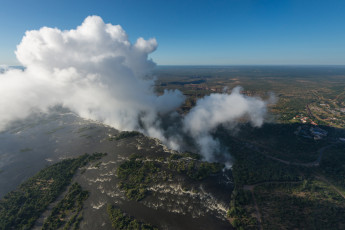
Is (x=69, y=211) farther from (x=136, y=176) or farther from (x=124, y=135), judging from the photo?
(x=124, y=135)

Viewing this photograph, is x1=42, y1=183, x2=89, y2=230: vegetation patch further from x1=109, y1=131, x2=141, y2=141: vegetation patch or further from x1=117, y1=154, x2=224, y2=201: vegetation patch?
x1=109, y1=131, x2=141, y2=141: vegetation patch

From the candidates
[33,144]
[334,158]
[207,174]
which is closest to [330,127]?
[334,158]

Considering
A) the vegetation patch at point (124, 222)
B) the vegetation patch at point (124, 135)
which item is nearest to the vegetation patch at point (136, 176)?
the vegetation patch at point (124, 222)

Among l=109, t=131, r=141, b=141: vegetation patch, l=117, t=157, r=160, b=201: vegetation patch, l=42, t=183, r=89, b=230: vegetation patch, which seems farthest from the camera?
l=109, t=131, r=141, b=141: vegetation patch

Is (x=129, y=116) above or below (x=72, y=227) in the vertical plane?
above

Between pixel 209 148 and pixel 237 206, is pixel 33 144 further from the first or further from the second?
pixel 237 206

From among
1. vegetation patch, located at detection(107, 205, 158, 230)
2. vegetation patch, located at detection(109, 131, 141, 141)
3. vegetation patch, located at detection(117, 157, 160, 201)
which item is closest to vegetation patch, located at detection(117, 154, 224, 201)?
vegetation patch, located at detection(117, 157, 160, 201)

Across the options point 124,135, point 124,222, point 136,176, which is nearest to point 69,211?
point 124,222

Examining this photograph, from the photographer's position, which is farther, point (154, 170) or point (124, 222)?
point (154, 170)

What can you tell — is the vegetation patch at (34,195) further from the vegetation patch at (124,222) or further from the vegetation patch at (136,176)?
the vegetation patch at (124,222)

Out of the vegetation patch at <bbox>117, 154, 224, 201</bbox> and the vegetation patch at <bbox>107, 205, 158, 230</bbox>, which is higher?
the vegetation patch at <bbox>117, 154, 224, 201</bbox>

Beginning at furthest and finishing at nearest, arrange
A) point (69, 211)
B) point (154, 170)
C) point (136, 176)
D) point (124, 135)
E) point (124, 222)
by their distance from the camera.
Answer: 1. point (124, 135)
2. point (154, 170)
3. point (136, 176)
4. point (69, 211)
5. point (124, 222)
